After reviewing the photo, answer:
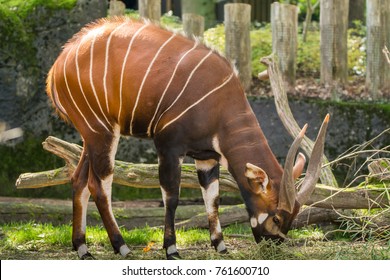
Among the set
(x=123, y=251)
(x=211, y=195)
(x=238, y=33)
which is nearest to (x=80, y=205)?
(x=123, y=251)

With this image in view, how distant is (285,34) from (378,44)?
3.68ft

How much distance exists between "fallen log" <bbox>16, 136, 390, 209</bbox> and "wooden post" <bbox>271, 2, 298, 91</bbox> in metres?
2.56

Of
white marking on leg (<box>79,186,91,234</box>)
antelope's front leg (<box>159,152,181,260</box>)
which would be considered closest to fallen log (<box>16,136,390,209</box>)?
white marking on leg (<box>79,186,91,234</box>)

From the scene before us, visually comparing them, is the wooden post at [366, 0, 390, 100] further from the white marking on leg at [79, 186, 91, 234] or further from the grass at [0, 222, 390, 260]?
the white marking on leg at [79, 186, 91, 234]

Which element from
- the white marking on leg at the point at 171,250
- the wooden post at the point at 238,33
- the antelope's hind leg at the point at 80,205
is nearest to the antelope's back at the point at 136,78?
the antelope's hind leg at the point at 80,205

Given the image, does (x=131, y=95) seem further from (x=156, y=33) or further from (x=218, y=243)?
(x=218, y=243)

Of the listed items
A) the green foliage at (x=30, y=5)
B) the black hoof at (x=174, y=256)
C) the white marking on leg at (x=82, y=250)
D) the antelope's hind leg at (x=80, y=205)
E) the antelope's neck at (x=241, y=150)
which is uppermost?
the green foliage at (x=30, y=5)

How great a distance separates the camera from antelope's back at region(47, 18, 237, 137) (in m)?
7.05

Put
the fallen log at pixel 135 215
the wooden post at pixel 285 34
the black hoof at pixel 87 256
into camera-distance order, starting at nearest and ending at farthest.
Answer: the black hoof at pixel 87 256, the fallen log at pixel 135 215, the wooden post at pixel 285 34

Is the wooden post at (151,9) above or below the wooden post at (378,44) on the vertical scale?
above

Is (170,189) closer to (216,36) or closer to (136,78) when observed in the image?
(136,78)

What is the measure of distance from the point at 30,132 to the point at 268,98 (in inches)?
109

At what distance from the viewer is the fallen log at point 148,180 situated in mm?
8336

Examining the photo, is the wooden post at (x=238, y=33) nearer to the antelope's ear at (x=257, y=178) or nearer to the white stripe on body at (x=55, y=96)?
the white stripe on body at (x=55, y=96)
